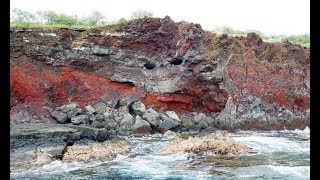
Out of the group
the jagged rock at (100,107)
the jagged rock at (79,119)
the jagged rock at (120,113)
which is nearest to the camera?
the jagged rock at (79,119)

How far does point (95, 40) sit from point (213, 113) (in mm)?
8421

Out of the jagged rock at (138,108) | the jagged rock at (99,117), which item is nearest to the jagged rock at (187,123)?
the jagged rock at (138,108)

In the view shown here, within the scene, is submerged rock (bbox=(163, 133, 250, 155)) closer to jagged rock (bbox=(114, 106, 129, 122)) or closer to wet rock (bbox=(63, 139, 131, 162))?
wet rock (bbox=(63, 139, 131, 162))

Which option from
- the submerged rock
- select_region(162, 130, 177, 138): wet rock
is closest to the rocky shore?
select_region(162, 130, 177, 138): wet rock

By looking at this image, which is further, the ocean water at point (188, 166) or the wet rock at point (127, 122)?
the wet rock at point (127, 122)

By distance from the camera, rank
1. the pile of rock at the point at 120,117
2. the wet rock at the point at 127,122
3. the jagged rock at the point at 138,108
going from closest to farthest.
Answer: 1. the pile of rock at the point at 120,117
2. the wet rock at the point at 127,122
3. the jagged rock at the point at 138,108

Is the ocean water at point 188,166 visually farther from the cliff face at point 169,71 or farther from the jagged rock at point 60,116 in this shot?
the cliff face at point 169,71

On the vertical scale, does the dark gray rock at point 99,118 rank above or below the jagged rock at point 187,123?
above

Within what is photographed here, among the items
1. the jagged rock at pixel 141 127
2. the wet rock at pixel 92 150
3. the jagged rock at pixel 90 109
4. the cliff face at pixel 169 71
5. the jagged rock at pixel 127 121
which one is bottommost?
the wet rock at pixel 92 150

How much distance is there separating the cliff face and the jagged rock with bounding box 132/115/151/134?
8.72ft

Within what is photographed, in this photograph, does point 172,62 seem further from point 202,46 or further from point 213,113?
point 213,113

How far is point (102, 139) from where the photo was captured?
15.4 meters

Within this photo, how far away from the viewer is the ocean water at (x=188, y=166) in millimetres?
10563
